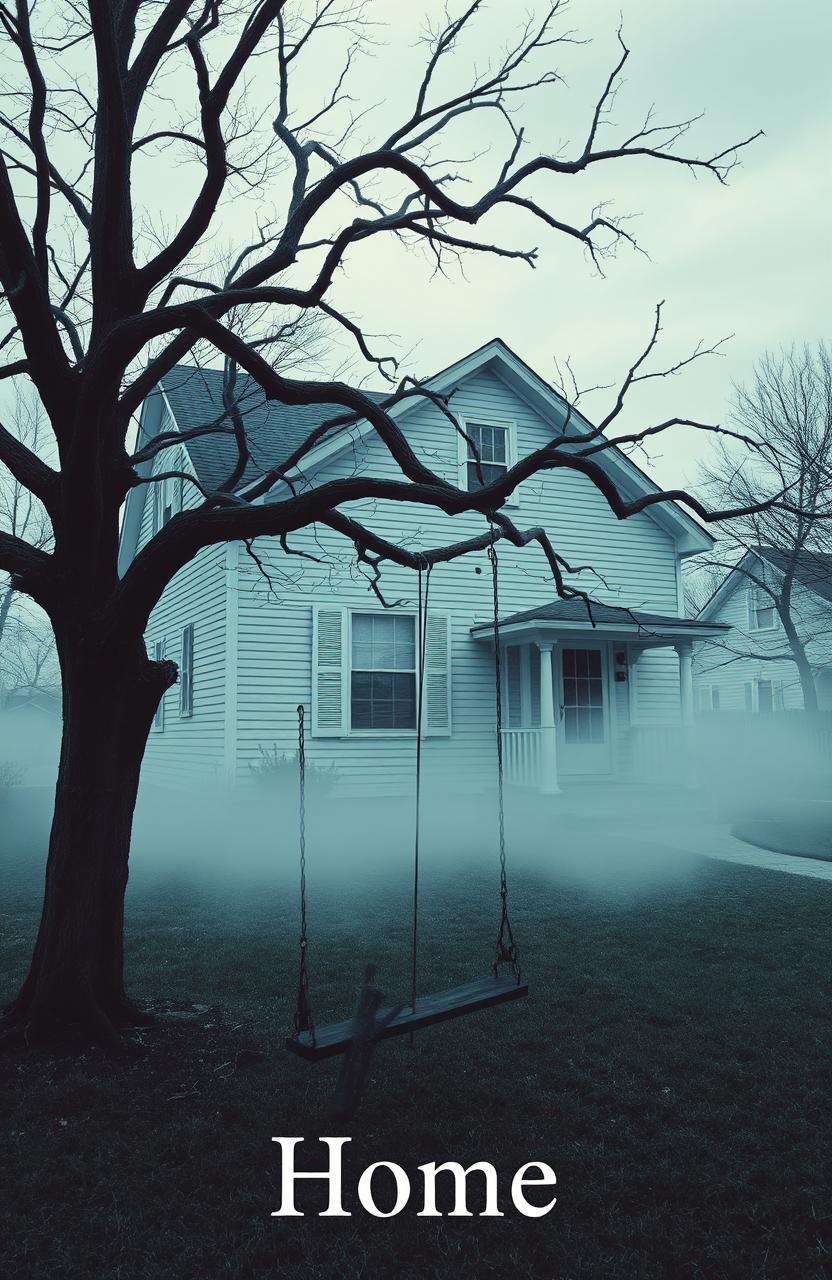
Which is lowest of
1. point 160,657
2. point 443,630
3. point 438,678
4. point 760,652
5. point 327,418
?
point 438,678

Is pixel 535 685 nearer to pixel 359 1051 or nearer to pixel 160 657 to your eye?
pixel 160 657

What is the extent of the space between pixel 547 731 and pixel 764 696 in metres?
21.3

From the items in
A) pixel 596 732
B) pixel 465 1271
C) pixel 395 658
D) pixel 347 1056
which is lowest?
pixel 465 1271

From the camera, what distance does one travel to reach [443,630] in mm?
15484

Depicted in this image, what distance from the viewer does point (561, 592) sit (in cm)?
621

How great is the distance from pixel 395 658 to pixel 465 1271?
1208cm

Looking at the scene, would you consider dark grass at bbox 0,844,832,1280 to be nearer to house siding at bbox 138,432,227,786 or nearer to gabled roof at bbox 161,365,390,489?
house siding at bbox 138,432,227,786

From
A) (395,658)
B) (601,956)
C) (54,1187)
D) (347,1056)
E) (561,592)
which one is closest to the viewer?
(54,1187)

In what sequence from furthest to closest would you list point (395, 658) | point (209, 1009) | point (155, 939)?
point (395, 658), point (155, 939), point (209, 1009)

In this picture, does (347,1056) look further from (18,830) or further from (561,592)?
(18,830)

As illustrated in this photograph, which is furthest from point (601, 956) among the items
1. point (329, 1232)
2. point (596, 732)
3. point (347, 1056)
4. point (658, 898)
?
point (596, 732)

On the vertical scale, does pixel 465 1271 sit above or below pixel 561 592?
below

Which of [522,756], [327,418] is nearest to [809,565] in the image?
[522,756]

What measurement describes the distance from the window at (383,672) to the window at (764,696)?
21628mm
